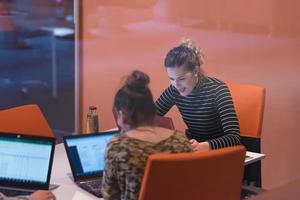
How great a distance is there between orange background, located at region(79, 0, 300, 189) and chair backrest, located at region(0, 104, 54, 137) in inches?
28.3

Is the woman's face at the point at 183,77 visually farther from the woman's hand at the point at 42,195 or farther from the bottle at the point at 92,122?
the woman's hand at the point at 42,195

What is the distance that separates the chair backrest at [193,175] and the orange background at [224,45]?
5.78ft

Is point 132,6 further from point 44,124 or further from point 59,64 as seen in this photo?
point 44,124

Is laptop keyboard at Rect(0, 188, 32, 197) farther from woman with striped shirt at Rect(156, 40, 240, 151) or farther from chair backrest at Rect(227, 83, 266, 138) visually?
chair backrest at Rect(227, 83, 266, 138)

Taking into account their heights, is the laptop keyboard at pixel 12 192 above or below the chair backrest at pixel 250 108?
below

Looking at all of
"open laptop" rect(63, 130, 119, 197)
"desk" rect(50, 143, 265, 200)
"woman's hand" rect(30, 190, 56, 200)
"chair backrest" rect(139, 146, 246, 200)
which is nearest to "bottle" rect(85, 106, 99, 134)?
"desk" rect(50, 143, 265, 200)

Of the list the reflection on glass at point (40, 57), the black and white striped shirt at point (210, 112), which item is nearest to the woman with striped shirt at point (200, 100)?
the black and white striped shirt at point (210, 112)

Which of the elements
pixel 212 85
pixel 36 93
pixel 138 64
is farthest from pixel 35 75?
pixel 212 85

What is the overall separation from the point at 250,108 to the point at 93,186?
121cm

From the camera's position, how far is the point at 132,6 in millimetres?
4324

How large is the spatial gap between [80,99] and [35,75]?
921mm

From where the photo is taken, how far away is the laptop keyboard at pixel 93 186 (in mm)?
2130

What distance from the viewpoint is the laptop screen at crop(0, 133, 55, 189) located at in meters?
2.13

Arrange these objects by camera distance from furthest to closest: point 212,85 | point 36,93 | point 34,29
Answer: point 36,93
point 34,29
point 212,85
